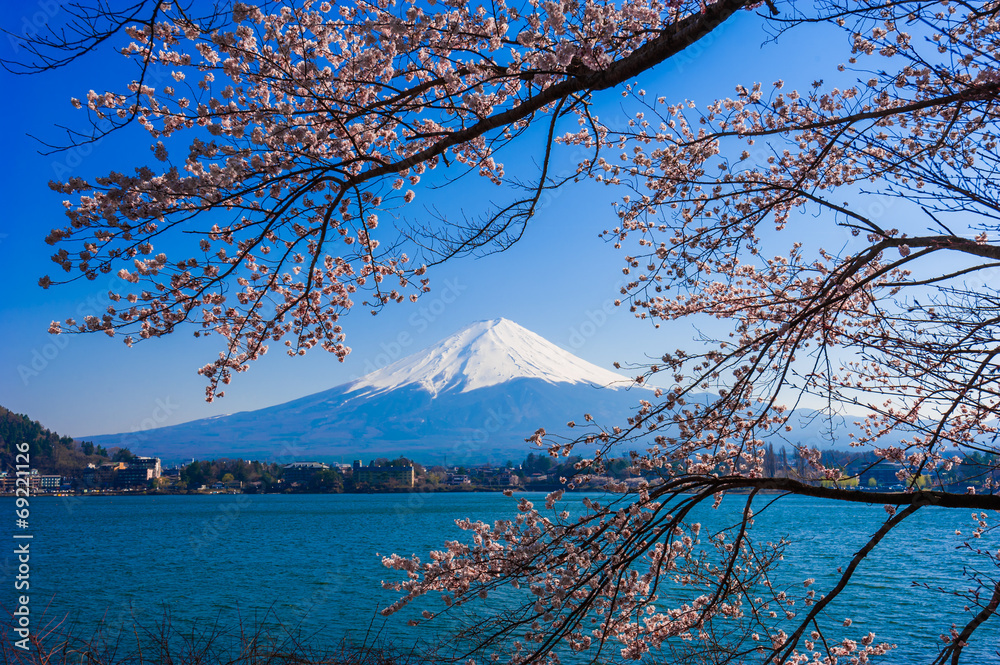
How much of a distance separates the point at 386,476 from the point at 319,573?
179 feet

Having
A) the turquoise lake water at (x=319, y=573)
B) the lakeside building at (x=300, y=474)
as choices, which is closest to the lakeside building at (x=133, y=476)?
the lakeside building at (x=300, y=474)

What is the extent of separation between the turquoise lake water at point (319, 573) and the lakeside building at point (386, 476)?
99.6ft

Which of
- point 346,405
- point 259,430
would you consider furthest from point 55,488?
point 346,405

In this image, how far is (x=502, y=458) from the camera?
95.5 meters

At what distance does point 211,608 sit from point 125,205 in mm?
17089

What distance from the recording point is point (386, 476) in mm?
75750

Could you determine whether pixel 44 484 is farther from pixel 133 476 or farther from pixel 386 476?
pixel 386 476

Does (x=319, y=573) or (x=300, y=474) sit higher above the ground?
(x=319, y=573)

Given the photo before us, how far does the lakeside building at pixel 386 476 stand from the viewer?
74.9 metres

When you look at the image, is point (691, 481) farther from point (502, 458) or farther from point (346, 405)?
point (346, 405)

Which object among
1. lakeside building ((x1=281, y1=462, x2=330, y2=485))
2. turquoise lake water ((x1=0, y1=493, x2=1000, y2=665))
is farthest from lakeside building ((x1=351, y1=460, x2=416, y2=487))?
turquoise lake water ((x1=0, y1=493, x2=1000, y2=665))

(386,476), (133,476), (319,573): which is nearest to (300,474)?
(386,476)

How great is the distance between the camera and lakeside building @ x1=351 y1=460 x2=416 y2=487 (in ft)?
246

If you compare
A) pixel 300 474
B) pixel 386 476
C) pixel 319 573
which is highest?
pixel 319 573
